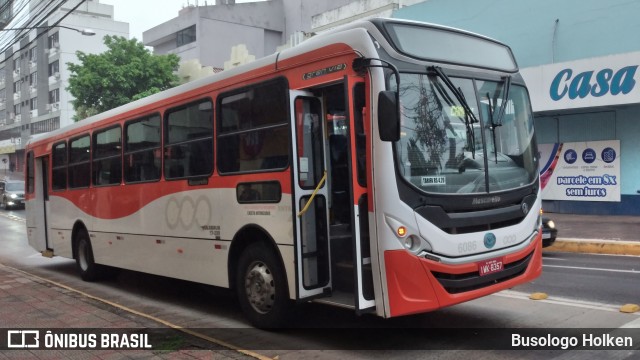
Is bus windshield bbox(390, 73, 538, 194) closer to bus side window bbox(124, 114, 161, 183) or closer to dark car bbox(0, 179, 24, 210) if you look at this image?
bus side window bbox(124, 114, 161, 183)

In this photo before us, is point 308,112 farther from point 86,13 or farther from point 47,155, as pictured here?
point 86,13

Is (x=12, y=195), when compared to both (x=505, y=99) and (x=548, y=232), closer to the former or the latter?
(x=548, y=232)

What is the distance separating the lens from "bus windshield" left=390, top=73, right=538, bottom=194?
5.00 m

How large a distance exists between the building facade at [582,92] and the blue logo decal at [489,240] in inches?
475

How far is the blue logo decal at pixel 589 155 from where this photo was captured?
672 inches

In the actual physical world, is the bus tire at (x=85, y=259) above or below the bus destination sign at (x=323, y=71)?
below

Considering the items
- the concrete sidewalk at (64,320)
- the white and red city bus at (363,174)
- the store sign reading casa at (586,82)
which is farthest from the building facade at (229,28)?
the white and red city bus at (363,174)

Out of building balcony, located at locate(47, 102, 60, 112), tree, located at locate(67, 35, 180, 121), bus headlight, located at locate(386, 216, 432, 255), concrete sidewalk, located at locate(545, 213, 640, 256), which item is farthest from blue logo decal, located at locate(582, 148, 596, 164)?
building balcony, located at locate(47, 102, 60, 112)

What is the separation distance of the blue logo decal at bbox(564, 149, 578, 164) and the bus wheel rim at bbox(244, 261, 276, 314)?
14.4m

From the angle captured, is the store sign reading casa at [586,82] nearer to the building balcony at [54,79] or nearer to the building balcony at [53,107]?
the building balcony at [53,107]

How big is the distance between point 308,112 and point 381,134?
116cm

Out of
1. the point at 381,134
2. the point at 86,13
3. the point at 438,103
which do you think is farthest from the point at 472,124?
the point at 86,13

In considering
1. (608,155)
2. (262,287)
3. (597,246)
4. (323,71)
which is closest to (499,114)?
(323,71)

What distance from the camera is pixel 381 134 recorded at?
15.5ft
